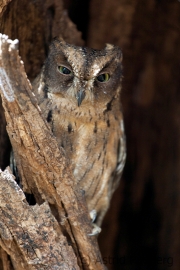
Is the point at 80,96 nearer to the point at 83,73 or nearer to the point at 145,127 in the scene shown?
the point at 83,73

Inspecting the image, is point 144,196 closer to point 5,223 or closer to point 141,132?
point 141,132

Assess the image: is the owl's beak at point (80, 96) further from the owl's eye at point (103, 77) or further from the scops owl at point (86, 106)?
the owl's eye at point (103, 77)

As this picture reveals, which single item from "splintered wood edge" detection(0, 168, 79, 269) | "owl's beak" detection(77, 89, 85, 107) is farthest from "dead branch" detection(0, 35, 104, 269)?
"owl's beak" detection(77, 89, 85, 107)

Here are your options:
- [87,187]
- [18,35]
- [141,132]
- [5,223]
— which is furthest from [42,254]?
[141,132]

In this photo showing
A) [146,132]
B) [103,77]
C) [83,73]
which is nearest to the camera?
[83,73]

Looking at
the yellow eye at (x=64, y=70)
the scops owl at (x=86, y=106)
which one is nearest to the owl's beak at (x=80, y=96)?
the scops owl at (x=86, y=106)

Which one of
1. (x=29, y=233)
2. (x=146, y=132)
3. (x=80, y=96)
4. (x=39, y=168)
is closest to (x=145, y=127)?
(x=146, y=132)
